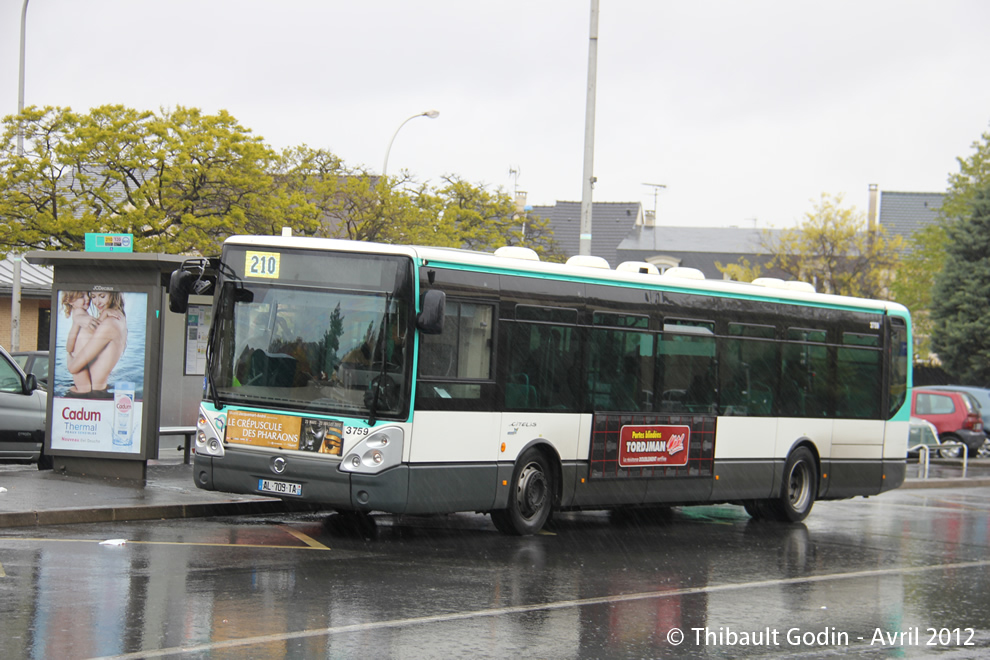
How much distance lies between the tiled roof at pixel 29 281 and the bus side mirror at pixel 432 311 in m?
29.9

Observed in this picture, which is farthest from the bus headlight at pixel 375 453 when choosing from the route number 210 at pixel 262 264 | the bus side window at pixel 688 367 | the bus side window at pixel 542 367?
the bus side window at pixel 688 367

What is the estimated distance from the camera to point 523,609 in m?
8.41

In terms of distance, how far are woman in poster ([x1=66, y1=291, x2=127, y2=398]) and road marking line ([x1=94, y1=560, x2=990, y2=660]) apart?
7.61m

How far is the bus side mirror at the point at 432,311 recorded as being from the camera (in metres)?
10.5

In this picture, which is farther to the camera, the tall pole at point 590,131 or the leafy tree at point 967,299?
the leafy tree at point 967,299

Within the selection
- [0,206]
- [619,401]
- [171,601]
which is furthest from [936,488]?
[0,206]

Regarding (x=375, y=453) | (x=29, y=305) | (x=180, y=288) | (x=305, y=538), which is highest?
(x=29, y=305)

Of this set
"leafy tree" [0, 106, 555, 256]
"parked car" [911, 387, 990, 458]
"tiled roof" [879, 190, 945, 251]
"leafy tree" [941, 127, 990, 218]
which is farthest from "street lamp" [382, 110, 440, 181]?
"tiled roof" [879, 190, 945, 251]

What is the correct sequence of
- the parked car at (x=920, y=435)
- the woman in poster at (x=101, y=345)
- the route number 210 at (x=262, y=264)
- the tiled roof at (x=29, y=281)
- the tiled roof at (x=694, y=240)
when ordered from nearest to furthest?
the route number 210 at (x=262, y=264) → the woman in poster at (x=101, y=345) → the parked car at (x=920, y=435) → the tiled roof at (x=29, y=281) → the tiled roof at (x=694, y=240)

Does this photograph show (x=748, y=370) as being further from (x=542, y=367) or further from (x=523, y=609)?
(x=523, y=609)

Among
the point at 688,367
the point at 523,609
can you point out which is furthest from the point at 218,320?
the point at 688,367

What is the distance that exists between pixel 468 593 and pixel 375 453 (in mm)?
2230

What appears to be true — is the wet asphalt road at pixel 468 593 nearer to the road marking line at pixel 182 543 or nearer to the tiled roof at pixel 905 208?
the road marking line at pixel 182 543

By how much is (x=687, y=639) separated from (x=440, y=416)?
13.3ft
